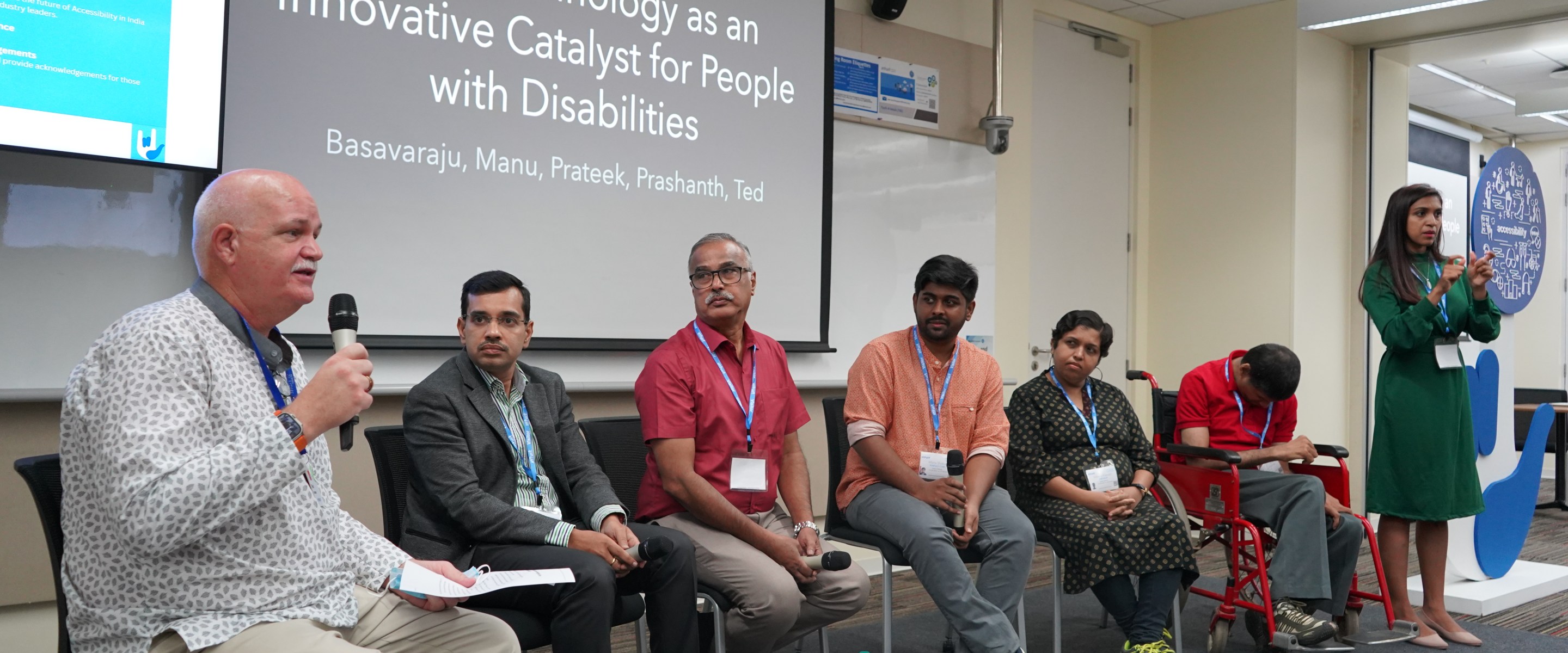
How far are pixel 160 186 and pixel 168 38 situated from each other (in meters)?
0.41

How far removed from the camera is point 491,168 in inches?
140

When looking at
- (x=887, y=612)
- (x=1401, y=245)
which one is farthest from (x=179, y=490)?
(x=1401, y=245)

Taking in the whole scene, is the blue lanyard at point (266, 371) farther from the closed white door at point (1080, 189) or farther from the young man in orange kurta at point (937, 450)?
the closed white door at point (1080, 189)

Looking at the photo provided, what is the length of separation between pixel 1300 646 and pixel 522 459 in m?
2.48

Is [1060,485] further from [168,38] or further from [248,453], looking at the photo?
[168,38]

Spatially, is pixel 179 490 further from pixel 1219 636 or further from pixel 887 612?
pixel 1219 636

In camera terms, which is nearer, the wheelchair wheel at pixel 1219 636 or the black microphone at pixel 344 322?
the black microphone at pixel 344 322

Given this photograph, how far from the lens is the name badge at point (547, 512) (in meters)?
2.31

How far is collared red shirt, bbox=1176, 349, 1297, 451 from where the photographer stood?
3654 mm

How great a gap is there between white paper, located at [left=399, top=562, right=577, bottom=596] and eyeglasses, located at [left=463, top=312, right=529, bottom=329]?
24.2 inches

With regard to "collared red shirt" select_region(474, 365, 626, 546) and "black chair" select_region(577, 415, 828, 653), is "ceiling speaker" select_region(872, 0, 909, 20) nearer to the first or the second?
"black chair" select_region(577, 415, 828, 653)

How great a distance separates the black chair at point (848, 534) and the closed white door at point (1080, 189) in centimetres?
258

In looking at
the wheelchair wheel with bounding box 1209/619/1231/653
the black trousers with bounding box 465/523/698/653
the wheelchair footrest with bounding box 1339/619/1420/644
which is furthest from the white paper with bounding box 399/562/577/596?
the wheelchair footrest with bounding box 1339/619/1420/644

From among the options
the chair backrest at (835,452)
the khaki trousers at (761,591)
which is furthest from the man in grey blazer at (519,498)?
the chair backrest at (835,452)
